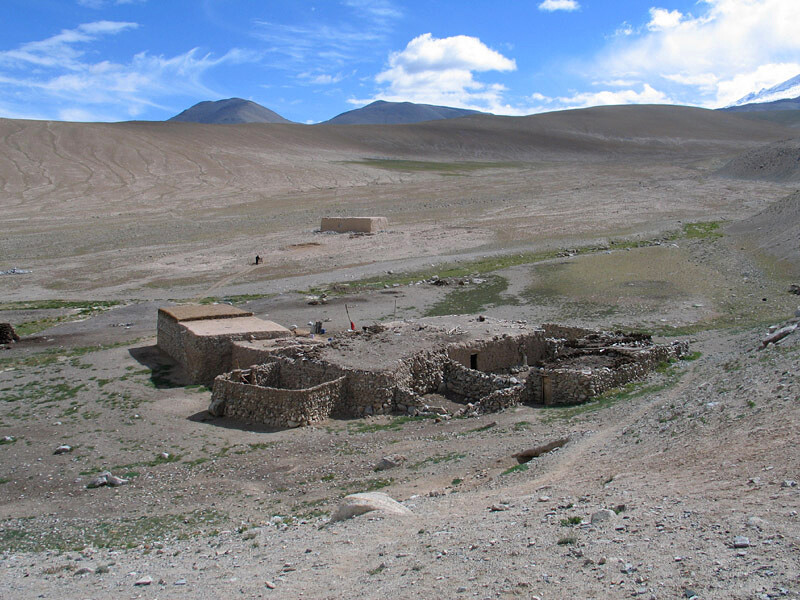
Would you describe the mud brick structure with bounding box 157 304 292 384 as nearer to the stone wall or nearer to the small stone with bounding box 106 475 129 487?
the stone wall

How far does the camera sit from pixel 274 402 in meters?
12.4

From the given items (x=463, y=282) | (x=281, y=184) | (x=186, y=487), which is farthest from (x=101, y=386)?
(x=281, y=184)

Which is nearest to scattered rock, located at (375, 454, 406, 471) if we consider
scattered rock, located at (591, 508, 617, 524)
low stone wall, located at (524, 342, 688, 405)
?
low stone wall, located at (524, 342, 688, 405)

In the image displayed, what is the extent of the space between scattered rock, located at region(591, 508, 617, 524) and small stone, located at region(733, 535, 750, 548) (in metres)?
1.08

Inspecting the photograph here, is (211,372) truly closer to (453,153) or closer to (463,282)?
(463,282)

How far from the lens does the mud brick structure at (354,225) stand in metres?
40.7

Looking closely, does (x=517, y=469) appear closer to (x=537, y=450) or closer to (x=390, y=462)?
(x=537, y=450)

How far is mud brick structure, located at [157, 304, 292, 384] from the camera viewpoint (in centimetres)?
1523

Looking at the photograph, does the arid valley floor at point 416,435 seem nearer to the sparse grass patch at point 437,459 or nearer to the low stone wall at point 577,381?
the sparse grass patch at point 437,459

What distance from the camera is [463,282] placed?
26.0 meters

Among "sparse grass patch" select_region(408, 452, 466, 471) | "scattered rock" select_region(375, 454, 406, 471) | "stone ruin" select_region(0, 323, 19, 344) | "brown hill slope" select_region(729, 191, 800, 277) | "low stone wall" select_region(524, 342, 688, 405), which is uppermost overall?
"brown hill slope" select_region(729, 191, 800, 277)

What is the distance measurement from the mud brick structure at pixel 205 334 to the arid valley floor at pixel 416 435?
0.47 metres

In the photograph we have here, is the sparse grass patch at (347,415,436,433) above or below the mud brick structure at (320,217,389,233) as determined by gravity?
below

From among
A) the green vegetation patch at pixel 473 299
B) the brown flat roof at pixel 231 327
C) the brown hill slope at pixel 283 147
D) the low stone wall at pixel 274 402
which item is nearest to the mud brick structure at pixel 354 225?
the green vegetation patch at pixel 473 299
